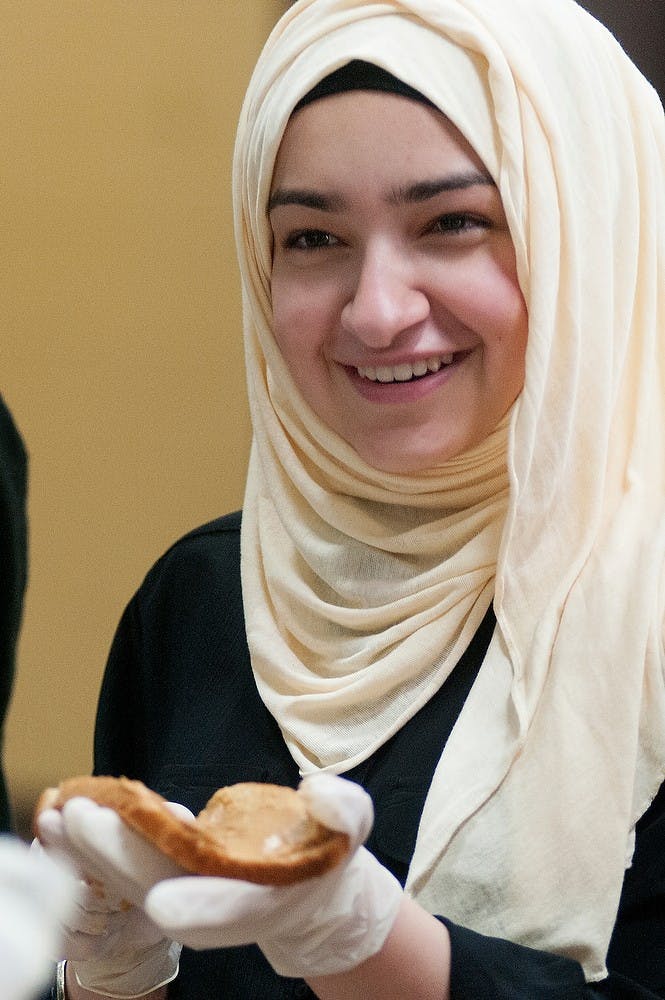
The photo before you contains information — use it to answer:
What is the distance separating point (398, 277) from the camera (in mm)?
1069

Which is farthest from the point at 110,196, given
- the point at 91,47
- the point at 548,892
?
the point at 548,892

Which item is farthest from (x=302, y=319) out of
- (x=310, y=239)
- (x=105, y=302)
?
(x=105, y=302)

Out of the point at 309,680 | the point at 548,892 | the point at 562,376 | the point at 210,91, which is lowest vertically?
the point at 548,892

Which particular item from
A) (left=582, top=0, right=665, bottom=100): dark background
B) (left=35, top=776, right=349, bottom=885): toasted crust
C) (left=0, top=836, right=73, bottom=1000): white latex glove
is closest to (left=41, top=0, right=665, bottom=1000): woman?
(left=35, top=776, right=349, bottom=885): toasted crust

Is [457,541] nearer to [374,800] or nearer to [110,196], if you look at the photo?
[374,800]

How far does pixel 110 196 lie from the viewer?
1938 millimetres

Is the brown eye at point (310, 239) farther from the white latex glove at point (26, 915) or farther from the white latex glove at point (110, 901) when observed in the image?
the white latex glove at point (26, 915)

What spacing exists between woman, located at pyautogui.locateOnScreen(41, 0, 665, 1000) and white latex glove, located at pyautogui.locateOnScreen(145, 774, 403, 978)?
9 cm

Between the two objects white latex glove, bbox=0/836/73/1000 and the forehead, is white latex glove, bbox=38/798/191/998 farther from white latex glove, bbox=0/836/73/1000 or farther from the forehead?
the forehead

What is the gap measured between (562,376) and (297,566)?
14.0 inches

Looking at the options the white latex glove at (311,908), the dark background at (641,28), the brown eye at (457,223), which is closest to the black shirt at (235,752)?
the white latex glove at (311,908)

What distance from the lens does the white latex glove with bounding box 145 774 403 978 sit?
2.27ft

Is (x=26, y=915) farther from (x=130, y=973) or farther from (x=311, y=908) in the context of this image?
(x=130, y=973)

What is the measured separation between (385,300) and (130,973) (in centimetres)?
56
